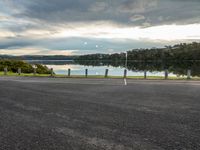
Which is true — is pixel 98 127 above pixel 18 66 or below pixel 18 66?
below

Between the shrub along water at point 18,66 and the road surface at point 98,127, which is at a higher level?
the shrub along water at point 18,66

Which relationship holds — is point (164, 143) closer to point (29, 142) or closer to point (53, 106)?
point (29, 142)

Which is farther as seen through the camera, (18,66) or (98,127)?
(18,66)

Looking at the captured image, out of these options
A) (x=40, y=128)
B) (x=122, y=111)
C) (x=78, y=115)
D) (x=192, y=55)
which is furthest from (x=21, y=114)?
(x=192, y=55)

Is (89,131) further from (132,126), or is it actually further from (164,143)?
(164,143)

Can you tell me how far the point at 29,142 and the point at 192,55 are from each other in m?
158

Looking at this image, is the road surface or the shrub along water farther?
the shrub along water

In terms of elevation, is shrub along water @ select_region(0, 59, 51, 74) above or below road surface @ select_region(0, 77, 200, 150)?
above

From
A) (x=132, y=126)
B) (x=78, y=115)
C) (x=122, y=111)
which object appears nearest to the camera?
(x=132, y=126)

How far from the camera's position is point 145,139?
7516 millimetres

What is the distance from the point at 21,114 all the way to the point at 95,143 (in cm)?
477

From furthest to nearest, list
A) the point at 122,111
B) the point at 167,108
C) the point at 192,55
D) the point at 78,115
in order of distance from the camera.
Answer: the point at 192,55 → the point at 167,108 → the point at 122,111 → the point at 78,115

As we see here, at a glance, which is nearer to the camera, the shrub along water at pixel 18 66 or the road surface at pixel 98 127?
the road surface at pixel 98 127

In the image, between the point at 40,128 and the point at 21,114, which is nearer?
the point at 40,128
